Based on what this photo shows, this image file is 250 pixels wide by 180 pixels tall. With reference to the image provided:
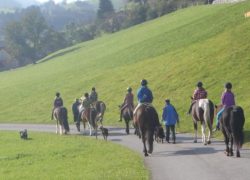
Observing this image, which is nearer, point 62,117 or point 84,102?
point 84,102

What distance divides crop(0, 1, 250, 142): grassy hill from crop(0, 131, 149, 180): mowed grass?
731cm

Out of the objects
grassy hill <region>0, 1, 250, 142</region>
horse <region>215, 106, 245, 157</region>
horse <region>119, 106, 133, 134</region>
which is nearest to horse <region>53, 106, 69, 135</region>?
horse <region>119, 106, 133, 134</region>

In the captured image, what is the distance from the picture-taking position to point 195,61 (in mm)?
50125

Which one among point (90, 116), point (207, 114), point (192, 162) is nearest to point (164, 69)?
point (90, 116)

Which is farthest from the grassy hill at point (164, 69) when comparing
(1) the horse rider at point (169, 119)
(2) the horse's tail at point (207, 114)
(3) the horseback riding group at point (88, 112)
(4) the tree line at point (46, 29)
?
(4) the tree line at point (46, 29)

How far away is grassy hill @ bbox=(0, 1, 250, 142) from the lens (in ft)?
142

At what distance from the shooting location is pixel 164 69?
2068 inches

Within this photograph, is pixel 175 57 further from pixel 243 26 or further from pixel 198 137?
pixel 198 137

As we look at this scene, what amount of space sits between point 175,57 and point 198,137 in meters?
25.7

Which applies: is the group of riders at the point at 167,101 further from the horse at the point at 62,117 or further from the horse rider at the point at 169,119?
the horse at the point at 62,117

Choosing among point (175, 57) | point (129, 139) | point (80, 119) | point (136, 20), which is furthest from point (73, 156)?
point (136, 20)

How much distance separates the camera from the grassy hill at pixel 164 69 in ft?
142

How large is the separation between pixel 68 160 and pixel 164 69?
29483mm

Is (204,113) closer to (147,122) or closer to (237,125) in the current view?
(147,122)
